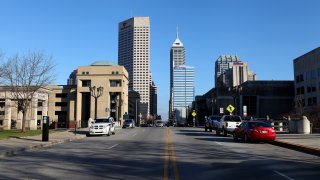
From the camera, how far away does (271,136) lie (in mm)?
26359

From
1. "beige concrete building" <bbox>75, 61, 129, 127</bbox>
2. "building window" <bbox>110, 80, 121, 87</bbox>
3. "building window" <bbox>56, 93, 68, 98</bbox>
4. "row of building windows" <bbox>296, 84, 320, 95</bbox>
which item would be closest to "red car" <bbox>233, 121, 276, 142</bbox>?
"row of building windows" <bbox>296, 84, 320, 95</bbox>

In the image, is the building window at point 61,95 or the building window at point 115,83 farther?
the building window at point 61,95

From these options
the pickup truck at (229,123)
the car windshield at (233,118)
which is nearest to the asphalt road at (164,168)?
the pickup truck at (229,123)

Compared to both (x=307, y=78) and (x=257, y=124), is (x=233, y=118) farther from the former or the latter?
(x=307, y=78)

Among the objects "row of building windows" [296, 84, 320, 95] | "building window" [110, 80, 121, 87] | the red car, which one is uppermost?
"building window" [110, 80, 121, 87]

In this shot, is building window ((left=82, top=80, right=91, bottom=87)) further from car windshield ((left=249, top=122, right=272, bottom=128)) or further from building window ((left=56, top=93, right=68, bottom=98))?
car windshield ((left=249, top=122, right=272, bottom=128))

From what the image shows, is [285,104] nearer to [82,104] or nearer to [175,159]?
[82,104]

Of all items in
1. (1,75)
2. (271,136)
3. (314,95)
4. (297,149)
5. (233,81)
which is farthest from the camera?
(233,81)

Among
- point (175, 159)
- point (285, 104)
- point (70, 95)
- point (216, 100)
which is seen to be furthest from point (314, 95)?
point (175, 159)

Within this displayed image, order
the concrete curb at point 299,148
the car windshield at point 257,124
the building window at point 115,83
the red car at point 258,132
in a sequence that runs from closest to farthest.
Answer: the concrete curb at point 299,148 → the red car at point 258,132 → the car windshield at point 257,124 → the building window at point 115,83

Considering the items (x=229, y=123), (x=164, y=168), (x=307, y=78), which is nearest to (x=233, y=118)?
(x=229, y=123)

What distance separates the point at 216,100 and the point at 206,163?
12654cm

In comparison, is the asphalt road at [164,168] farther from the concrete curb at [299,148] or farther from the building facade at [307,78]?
the building facade at [307,78]

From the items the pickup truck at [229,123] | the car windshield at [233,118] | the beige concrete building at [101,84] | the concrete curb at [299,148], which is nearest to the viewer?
the concrete curb at [299,148]
